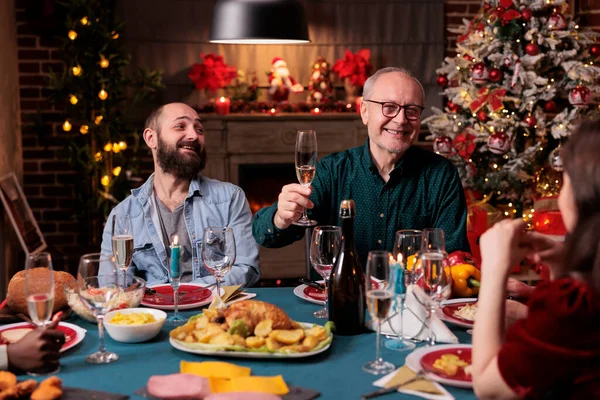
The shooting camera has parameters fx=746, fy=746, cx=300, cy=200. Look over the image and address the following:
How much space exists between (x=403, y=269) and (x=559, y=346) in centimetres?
57

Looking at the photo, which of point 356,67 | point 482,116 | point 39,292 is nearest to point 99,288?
point 39,292

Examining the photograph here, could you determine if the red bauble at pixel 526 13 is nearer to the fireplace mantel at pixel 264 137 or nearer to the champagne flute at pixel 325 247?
the fireplace mantel at pixel 264 137

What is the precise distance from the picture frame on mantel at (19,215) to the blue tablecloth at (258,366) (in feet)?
9.24

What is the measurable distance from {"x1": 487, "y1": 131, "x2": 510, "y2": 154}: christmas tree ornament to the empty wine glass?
3.01 meters

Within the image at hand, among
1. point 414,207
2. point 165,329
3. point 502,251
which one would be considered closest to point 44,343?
point 165,329

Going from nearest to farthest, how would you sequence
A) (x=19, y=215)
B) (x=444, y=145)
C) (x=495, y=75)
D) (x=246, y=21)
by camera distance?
(x=246, y=21) → (x=19, y=215) → (x=495, y=75) → (x=444, y=145)

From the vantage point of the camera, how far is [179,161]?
289cm

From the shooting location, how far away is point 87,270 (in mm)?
1652

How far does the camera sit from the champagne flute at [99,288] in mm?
1633

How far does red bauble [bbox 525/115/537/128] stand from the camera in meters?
4.75

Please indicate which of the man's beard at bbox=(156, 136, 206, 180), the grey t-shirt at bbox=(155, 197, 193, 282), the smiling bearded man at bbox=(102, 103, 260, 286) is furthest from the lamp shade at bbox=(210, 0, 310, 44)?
the grey t-shirt at bbox=(155, 197, 193, 282)

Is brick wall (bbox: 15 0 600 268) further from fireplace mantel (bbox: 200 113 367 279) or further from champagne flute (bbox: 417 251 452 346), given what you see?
champagne flute (bbox: 417 251 452 346)

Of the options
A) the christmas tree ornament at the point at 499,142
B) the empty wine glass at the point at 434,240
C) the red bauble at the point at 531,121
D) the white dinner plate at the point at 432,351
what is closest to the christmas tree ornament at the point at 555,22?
the red bauble at the point at 531,121

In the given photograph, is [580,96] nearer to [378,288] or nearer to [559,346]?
[378,288]
